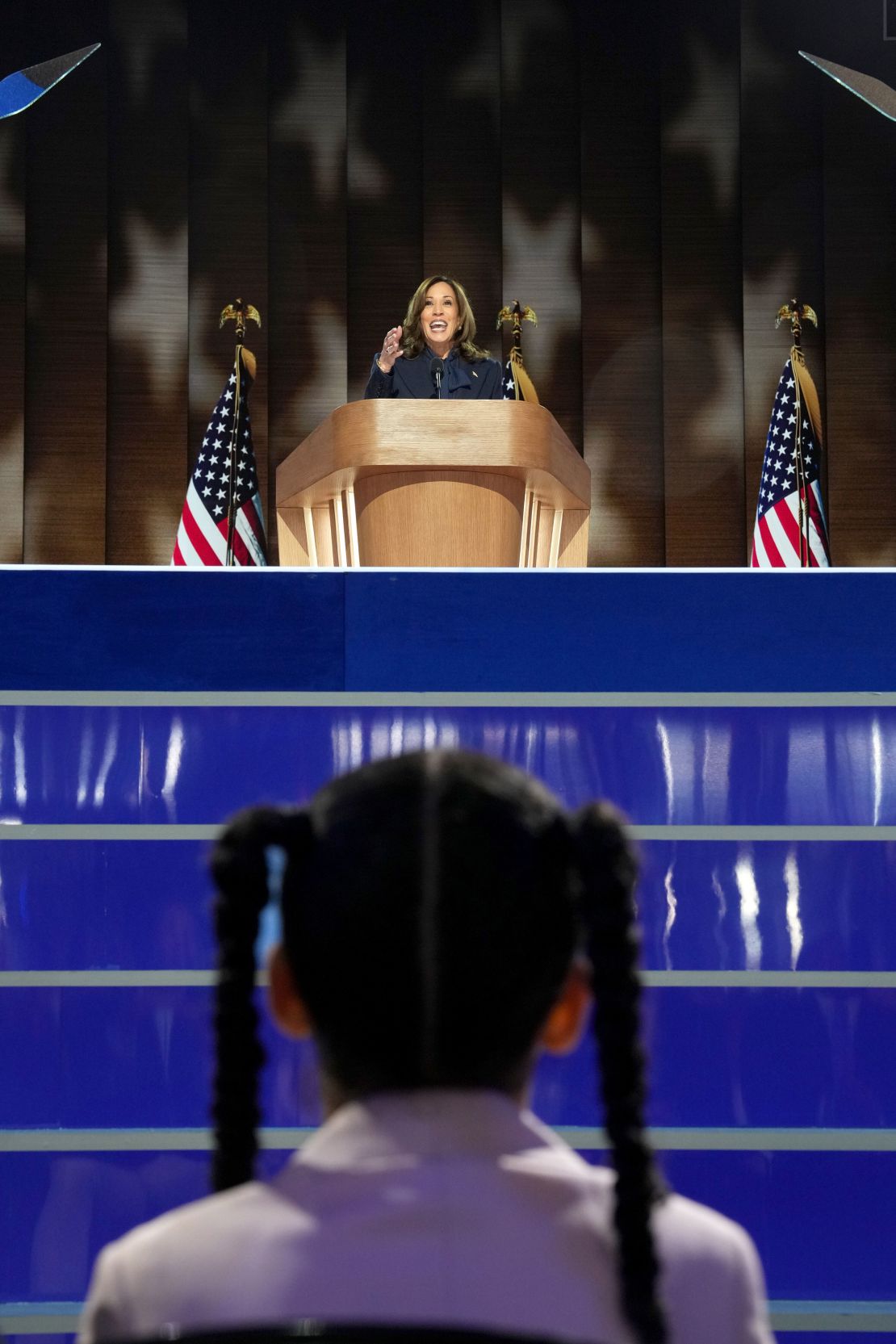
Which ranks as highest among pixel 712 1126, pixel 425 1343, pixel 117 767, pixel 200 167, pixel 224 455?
pixel 200 167

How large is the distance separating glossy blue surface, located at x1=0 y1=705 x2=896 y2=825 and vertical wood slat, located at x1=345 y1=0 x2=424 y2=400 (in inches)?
176

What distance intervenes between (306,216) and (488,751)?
15.7 feet

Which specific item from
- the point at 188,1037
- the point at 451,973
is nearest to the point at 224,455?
the point at 188,1037

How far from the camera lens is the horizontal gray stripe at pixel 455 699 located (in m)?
2.25

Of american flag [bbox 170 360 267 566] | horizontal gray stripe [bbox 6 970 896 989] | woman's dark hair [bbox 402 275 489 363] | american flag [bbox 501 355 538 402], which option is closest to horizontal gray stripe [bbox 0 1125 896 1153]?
horizontal gray stripe [bbox 6 970 896 989]

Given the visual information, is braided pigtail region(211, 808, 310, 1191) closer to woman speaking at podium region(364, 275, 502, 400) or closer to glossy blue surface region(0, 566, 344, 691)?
glossy blue surface region(0, 566, 344, 691)

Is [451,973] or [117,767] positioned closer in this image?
[451,973]

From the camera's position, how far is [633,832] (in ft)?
7.22

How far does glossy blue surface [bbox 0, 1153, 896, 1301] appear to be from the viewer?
2.05m

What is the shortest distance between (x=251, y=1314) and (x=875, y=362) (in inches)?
251

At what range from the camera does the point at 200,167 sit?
6.49 metres

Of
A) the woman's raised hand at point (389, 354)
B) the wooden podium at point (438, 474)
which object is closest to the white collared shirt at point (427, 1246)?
the wooden podium at point (438, 474)

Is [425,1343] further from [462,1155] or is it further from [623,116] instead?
[623,116]

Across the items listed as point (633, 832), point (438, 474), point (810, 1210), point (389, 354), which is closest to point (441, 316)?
point (389, 354)
